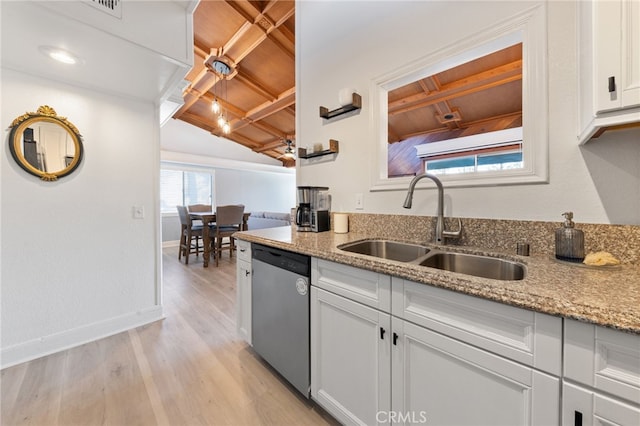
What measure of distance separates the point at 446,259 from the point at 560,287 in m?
0.53

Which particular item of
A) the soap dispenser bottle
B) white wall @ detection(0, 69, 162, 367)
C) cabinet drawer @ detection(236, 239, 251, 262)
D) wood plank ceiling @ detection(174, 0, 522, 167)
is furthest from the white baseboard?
wood plank ceiling @ detection(174, 0, 522, 167)

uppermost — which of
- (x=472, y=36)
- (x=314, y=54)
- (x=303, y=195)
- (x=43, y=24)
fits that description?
(x=314, y=54)

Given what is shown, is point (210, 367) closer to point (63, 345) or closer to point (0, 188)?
point (63, 345)

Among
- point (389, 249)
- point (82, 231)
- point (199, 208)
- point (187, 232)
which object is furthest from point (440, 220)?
point (199, 208)

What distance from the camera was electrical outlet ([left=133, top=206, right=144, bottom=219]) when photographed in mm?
2205

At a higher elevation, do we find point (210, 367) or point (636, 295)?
point (636, 295)

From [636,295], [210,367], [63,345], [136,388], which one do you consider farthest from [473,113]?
[63,345]

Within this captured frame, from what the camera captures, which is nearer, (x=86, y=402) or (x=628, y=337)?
(x=628, y=337)

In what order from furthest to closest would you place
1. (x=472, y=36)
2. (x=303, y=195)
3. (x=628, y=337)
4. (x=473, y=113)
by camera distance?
(x=473, y=113) → (x=303, y=195) → (x=472, y=36) → (x=628, y=337)

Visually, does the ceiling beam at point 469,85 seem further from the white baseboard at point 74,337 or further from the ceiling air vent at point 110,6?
the white baseboard at point 74,337

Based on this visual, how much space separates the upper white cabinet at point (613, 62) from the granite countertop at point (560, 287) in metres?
0.47

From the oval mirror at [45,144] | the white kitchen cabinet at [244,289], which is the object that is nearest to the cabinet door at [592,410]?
the white kitchen cabinet at [244,289]

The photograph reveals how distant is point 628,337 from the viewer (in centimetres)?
51

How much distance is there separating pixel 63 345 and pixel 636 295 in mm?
3105
